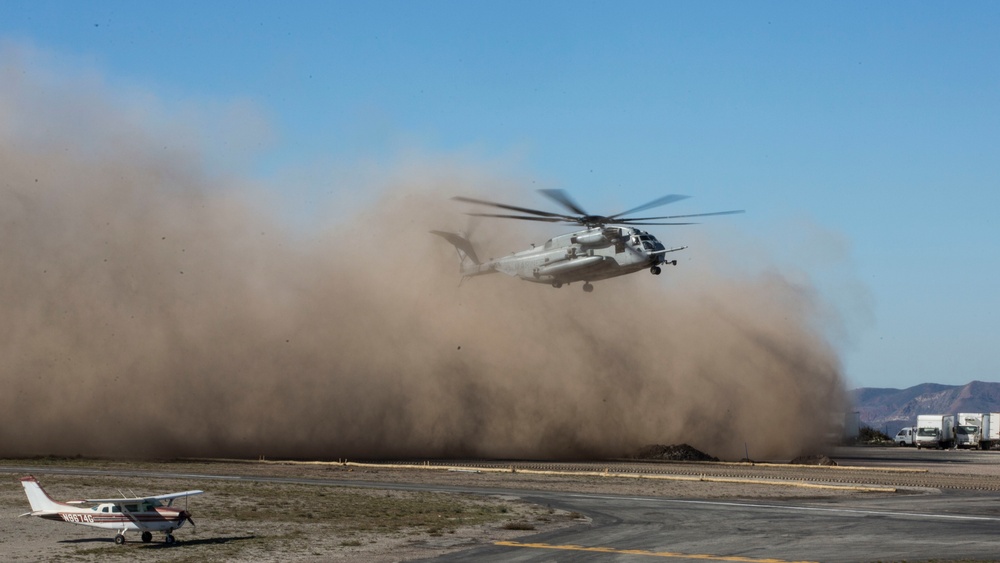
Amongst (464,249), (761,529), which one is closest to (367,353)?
(464,249)

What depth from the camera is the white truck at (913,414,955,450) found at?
4006 inches

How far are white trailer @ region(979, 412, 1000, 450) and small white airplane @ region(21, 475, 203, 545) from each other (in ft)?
310

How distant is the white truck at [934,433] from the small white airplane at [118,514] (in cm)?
8897

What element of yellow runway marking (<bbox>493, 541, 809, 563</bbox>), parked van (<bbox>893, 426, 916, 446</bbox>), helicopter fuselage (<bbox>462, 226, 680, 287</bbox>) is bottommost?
yellow runway marking (<bbox>493, 541, 809, 563</bbox>)

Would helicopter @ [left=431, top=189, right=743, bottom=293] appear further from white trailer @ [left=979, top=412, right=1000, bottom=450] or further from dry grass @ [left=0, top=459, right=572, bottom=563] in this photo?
white trailer @ [left=979, top=412, right=1000, bottom=450]

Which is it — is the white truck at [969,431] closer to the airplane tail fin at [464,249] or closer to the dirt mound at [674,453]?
the dirt mound at [674,453]

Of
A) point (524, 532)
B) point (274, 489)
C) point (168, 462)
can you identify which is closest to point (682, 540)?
point (524, 532)

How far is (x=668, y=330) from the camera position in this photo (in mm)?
79312

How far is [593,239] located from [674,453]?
1859 cm

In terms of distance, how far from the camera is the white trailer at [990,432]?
339 feet

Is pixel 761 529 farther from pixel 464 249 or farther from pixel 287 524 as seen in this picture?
pixel 464 249

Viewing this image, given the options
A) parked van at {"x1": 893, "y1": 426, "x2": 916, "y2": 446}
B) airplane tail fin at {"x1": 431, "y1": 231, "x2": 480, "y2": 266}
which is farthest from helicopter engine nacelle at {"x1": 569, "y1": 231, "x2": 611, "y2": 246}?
parked van at {"x1": 893, "y1": 426, "x2": 916, "y2": 446}

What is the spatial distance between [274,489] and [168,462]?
62.6ft

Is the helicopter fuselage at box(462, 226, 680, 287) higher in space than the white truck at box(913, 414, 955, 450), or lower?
higher
